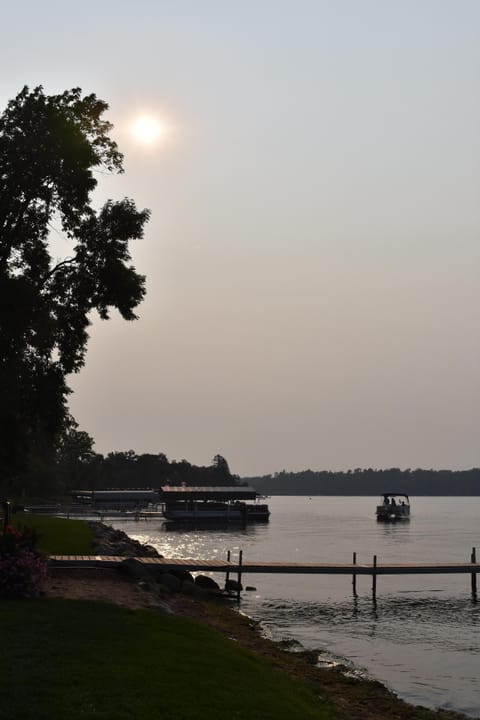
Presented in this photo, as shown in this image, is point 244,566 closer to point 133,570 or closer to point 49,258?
point 133,570

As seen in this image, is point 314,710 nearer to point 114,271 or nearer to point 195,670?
point 195,670

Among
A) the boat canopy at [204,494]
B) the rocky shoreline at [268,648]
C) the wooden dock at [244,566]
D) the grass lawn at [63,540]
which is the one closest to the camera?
the rocky shoreline at [268,648]

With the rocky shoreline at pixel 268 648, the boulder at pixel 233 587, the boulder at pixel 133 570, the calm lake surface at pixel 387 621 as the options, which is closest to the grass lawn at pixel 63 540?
the rocky shoreline at pixel 268 648

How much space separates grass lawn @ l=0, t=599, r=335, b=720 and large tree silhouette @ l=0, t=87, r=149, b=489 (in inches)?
650

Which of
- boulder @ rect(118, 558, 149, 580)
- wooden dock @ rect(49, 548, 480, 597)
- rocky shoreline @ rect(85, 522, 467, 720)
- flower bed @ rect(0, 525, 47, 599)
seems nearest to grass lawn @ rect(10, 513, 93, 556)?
rocky shoreline @ rect(85, 522, 467, 720)

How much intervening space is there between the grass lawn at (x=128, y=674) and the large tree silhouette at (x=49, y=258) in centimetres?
1652

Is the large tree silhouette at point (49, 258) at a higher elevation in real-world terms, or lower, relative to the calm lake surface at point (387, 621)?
higher

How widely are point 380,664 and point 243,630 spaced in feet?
20.8

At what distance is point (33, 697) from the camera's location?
14.3 m

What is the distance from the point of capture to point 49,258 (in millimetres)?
42031

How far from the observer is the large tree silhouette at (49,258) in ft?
125

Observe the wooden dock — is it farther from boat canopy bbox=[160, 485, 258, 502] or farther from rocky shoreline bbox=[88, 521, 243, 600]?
boat canopy bbox=[160, 485, 258, 502]

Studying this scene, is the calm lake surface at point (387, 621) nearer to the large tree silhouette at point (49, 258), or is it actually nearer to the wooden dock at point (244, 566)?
the wooden dock at point (244, 566)

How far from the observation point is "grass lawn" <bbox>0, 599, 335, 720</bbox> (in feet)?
46.9
